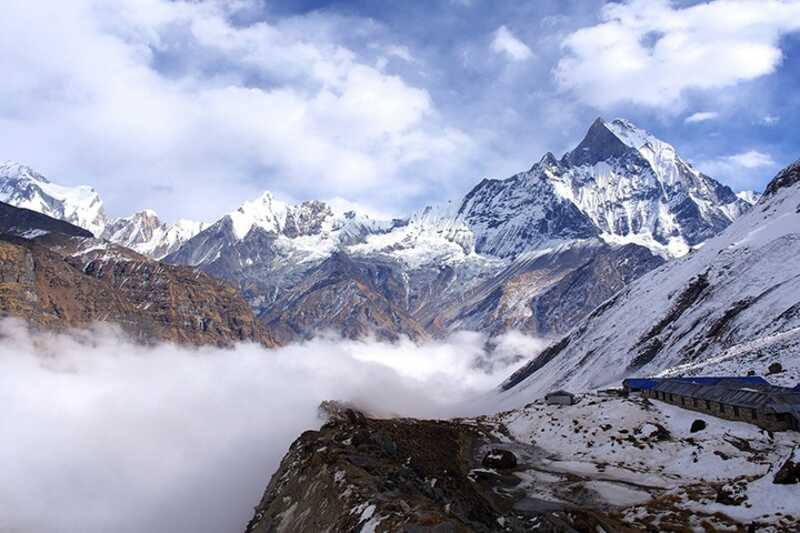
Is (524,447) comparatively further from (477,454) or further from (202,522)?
(202,522)

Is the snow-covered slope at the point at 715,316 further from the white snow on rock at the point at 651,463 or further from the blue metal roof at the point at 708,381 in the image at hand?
the white snow on rock at the point at 651,463

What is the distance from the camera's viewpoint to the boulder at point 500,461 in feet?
164

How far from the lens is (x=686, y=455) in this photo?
49812mm

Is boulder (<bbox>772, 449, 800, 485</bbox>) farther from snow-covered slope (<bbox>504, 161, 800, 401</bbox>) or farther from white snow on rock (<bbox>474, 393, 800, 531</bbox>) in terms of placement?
snow-covered slope (<bbox>504, 161, 800, 401</bbox>)

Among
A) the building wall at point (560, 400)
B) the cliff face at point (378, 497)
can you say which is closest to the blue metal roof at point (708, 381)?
the building wall at point (560, 400)

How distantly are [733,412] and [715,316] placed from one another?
75684mm

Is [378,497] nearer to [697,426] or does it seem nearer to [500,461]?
[500,461]

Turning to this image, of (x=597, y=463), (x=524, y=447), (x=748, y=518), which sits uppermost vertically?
(x=524, y=447)

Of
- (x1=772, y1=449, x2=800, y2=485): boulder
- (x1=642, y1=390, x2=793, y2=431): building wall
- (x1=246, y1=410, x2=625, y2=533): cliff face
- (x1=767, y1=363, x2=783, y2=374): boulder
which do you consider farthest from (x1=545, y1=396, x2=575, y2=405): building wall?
(x1=772, y1=449, x2=800, y2=485): boulder

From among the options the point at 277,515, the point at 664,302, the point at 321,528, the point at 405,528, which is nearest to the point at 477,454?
the point at 277,515

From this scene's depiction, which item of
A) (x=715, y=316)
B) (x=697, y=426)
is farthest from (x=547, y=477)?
(x=715, y=316)

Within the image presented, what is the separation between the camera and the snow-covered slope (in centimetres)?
9992

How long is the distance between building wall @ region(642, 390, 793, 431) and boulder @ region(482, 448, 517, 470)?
21.7 m

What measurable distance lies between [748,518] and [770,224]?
148238 mm
